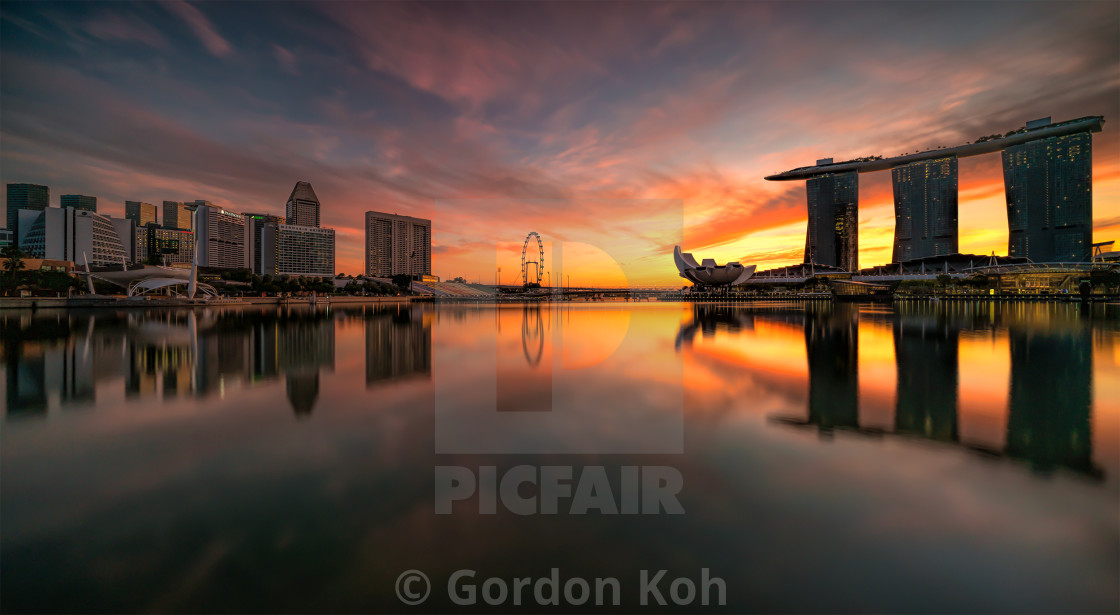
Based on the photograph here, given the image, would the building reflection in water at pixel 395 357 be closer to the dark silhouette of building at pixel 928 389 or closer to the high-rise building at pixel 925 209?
the dark silhouette of building at pixel 928 389

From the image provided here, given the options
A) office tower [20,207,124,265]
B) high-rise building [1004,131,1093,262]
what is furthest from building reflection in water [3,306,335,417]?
high-rise building [1004,131,1093,262]

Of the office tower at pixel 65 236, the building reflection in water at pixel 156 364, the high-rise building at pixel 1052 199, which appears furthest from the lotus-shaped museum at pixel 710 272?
the office tower at pixel 65 236

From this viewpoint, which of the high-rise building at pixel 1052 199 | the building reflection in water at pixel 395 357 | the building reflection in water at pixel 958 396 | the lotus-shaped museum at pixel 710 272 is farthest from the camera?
the lotus-shaped museum at pixel 710 272

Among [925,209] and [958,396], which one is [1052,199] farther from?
[958,396]

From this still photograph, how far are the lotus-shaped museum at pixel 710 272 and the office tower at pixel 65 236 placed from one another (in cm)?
18508

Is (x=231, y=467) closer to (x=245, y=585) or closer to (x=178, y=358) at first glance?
(x=245, y=585)

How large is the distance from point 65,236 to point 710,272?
664ft

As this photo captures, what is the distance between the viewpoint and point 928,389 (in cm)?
1246

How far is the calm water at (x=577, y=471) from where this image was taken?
4496 millimetres

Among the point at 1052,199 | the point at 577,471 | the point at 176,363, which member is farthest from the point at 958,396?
the point at 1052,199

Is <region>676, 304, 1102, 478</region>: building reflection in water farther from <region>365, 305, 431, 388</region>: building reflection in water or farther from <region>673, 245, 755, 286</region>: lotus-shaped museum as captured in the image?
<region>673, 245, 755, 286</region>: lotus-shaped museum

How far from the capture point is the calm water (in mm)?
4496

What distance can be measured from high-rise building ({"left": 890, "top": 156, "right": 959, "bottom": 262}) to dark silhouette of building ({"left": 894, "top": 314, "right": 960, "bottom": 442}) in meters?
210

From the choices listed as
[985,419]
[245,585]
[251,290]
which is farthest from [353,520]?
[251,290]
